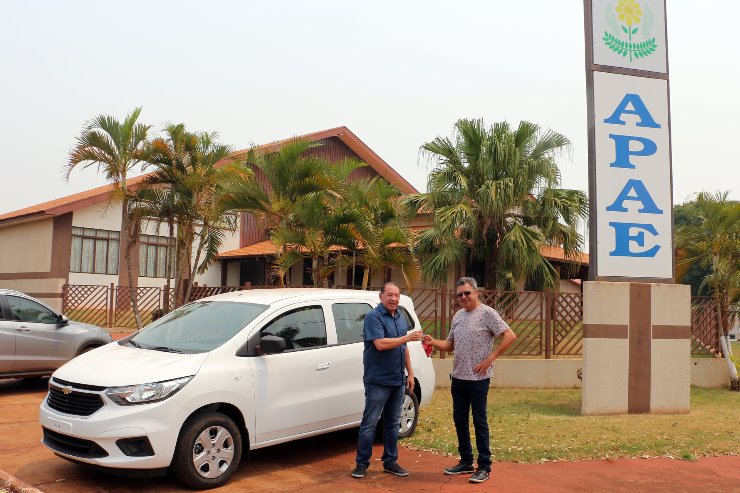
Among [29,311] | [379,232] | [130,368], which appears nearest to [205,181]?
[379,232]

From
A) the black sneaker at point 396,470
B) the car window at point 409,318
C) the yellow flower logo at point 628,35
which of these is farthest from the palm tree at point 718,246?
the black sneaker at point 396,470

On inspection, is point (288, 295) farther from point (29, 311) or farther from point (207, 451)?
point (29, 311)

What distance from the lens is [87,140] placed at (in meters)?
16.2

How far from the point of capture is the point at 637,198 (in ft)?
33.7

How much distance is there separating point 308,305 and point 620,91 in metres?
6.18

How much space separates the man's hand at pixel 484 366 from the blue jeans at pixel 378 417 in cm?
76

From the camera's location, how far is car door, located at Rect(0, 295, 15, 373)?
991 cm

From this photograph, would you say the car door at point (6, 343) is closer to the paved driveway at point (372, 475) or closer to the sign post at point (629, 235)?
the paved driveway at point (372, 475)

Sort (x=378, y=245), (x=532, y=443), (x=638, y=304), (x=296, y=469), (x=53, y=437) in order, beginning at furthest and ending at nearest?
(x=378, y=245)
(x=638, y=304)
(x=532, y=443)
(x=296, y=469)
(x=53, y=437)

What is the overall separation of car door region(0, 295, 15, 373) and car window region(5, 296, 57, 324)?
6.0 inches

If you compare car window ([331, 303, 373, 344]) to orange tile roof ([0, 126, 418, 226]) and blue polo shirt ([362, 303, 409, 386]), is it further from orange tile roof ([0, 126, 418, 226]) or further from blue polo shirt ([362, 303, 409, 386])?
orange tile roof ([0, 126, 418, 226])

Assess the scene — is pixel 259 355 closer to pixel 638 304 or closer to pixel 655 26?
pixel 638 304

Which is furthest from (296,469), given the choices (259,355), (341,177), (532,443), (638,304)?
(341,177)

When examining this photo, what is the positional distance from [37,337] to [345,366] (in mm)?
5688
